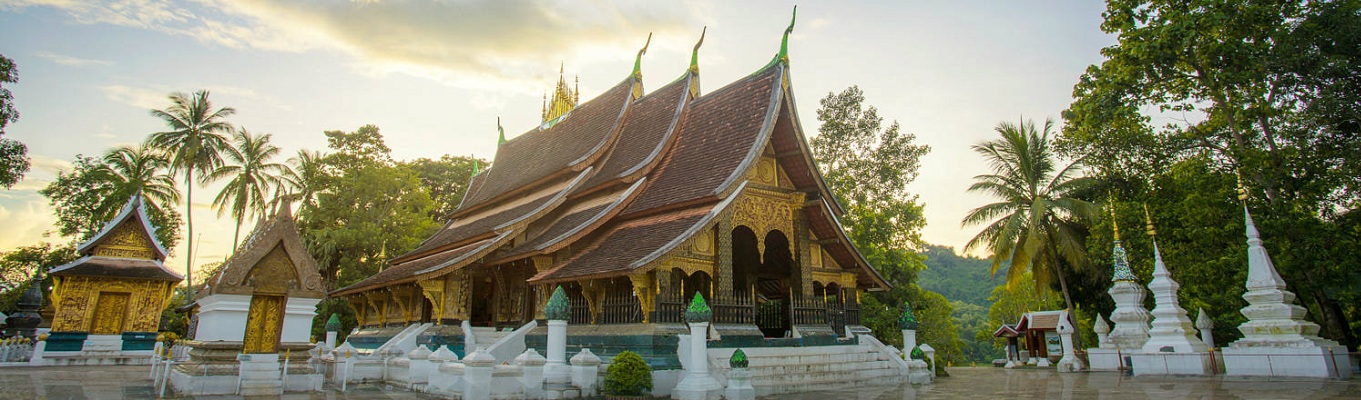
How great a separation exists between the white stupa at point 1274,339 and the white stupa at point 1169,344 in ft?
1.31

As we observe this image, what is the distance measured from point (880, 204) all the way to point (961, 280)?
156ft

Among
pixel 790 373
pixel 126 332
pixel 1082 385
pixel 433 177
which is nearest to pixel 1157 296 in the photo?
pixel 1082 385

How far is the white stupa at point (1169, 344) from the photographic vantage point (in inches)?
410

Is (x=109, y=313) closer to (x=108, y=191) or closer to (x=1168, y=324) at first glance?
(x=108, y=191)

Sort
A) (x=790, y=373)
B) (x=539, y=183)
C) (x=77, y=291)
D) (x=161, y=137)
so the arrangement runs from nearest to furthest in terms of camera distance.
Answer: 1. (x=790, y=373)
2. (x=539, y=183)
3. (x=77, y=291)
4. (x=161, y=137)

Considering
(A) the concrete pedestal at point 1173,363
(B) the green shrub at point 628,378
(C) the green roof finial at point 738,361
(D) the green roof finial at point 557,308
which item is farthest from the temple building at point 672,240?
(A) the concrete pedestal at point 1173,363

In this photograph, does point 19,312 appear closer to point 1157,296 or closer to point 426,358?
point 426,358

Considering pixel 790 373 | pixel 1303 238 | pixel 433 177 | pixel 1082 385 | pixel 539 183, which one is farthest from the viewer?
pixel 433 177

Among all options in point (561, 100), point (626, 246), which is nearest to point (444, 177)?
point (561, 100)

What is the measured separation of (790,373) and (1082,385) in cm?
421

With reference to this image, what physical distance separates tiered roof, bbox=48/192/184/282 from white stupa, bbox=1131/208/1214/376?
2184 cm

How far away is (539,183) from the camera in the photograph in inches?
579

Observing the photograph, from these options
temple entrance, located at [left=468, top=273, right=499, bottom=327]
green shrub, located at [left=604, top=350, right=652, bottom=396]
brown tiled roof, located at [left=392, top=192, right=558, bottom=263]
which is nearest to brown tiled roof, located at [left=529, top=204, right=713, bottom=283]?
green shrub, located at [left=604, top=350, right=652, bottom=396]

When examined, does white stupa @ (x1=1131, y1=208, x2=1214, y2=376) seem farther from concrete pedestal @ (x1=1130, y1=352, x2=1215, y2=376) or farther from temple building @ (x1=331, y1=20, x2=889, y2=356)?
temple building @ (x1=331, y1=20, x2=889, y2=356)
